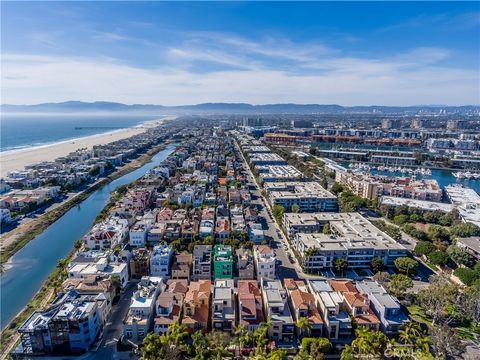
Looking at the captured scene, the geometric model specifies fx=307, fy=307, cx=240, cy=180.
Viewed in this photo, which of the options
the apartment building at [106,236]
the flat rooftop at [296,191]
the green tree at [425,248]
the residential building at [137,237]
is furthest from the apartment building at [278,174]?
the apartment building at [106,236]

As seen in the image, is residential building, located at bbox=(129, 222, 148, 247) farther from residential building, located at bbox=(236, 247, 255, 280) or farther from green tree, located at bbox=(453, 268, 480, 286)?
green tree, located at bbox=(453, 268, 480, 286)

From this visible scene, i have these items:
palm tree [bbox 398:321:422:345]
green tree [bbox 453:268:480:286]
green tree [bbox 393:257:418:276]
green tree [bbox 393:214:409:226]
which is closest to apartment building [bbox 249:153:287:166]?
green tree [bbox 393:214:409:226]

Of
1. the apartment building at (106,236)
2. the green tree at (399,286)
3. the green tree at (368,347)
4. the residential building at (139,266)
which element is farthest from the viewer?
the apartment building at (106,236)

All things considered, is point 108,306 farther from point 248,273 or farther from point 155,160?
point 155,160

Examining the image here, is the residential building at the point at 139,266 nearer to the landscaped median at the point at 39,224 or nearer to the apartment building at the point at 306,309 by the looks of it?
the apartment building at the point at 306,309

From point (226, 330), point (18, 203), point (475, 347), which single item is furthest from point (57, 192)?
point (475, 347)

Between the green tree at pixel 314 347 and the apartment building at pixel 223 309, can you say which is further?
the apartment building at pixel 223 309
